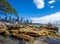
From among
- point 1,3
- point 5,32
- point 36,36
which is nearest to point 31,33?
point 36,36

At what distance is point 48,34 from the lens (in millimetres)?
41438

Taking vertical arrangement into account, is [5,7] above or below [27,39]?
above

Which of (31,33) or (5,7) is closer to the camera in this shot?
(31,33)

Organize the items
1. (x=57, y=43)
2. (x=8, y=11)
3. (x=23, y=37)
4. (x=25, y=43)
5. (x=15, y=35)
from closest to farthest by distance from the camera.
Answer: (x=25, y=43) → (x=57, y=43) → (x=23, y=37) → (x=15, y=35) → (x=8, y=11)

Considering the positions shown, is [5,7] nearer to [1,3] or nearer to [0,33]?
[1,3]

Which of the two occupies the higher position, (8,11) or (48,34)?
(8,11)

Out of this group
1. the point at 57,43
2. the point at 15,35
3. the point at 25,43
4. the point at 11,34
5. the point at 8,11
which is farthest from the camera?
the point at 8,11

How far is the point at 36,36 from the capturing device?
37188 millimetres

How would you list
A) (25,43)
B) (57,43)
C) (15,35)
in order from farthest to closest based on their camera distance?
(15,35), (57,43), (25,43)

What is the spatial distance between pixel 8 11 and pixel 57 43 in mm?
16497

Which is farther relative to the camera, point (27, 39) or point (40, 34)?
point (40, 34)

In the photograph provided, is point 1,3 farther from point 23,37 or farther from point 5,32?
point 23,37

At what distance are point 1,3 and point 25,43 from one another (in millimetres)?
13703

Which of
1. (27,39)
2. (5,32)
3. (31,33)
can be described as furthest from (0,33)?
(27,39)
